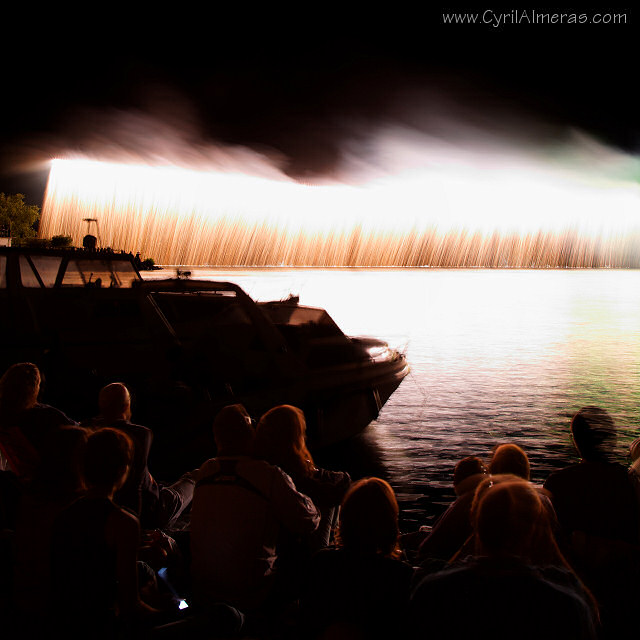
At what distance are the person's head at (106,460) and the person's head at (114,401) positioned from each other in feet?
5.15

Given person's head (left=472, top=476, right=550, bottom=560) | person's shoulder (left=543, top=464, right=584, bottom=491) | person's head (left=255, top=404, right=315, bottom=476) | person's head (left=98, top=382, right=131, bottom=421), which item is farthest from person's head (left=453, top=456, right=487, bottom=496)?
person's head (left=98, top=382, right=131, bottom=421)

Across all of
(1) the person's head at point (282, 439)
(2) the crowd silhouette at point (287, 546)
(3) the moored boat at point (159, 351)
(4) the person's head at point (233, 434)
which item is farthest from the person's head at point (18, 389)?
(3) the moored boat at point (159, 351)

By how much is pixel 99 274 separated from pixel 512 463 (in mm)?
7927

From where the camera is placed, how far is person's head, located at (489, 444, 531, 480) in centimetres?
392

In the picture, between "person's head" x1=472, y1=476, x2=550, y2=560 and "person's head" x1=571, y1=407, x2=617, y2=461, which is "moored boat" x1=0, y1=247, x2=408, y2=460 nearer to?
"person's head" x1=571, y1=407, x2=617, y2=461

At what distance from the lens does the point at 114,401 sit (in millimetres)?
4785

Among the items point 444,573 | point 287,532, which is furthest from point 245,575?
point 444,573

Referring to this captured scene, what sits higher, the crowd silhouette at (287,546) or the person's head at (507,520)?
the person's head at (507,520)

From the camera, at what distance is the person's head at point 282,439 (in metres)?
3.92

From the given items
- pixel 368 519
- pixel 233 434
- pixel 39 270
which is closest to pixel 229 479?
pixel 233 434

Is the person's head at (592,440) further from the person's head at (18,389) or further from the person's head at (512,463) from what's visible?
the person's head at (18,389)

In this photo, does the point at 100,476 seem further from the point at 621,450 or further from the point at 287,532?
the point at 621,450

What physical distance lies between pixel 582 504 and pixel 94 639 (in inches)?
96.6

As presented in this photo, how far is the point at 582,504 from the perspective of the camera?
3.74 metres
